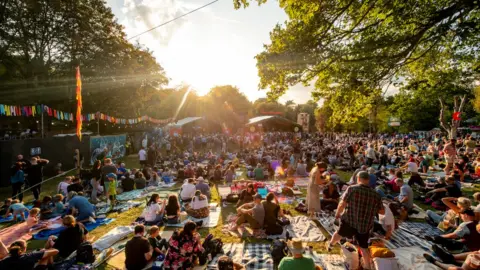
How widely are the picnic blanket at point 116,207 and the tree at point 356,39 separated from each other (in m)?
6.73

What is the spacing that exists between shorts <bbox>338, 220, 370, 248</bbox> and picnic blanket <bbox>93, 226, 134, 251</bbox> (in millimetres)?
5595

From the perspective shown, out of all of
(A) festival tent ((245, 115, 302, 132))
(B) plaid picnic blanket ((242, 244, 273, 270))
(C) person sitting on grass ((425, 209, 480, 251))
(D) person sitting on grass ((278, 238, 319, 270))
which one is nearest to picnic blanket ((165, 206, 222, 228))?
(B) plaid picnic blanket ((242, 244, 273, 270))

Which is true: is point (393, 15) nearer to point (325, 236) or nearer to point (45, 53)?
point (325, 236)

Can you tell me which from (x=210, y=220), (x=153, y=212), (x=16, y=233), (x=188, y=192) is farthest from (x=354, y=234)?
(x=16, y=233)

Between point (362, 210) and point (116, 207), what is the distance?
8428 millimetres

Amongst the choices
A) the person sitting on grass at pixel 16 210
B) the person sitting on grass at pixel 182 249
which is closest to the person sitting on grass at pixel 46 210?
the person sitting on grass at pixel 16 210

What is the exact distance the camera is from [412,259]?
509 cm

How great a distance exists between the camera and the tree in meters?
→ 7.41

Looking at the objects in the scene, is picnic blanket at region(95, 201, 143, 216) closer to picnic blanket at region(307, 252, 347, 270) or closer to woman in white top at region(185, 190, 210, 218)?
woman in white top at region(185, 190, 210, 218)

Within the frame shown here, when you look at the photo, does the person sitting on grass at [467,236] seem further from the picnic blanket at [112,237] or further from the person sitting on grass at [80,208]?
the person sitting on grass at [80,208]

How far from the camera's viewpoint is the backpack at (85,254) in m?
4.96

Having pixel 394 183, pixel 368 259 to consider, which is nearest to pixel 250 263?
pixel 368 259

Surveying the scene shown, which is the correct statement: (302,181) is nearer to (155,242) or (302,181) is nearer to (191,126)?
(155,242)

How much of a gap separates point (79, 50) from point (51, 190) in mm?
15233
